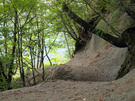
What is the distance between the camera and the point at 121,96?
3773mm

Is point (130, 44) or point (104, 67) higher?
point (130, 44)

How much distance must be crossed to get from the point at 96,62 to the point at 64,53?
1530cm

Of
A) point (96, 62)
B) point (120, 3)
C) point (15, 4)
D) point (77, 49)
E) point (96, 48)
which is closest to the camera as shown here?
point (120, 3)

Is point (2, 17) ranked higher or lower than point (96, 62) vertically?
higher

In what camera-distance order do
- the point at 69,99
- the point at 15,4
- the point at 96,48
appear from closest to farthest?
the point at 69,99
the point at 15,4
the point at 96,48

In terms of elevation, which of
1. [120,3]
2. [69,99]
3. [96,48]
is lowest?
[69,99]

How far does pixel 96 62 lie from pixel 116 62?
220 cm

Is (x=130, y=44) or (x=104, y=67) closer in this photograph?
(x=130, y=44)

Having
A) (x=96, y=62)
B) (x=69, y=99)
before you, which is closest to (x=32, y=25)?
(x=96, y=62)

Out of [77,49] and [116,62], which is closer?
[116,62]

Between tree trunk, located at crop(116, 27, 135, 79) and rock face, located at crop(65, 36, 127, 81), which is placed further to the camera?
rock face, located at crop(65, 36, 127, 81)

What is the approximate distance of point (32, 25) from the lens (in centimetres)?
→ 996

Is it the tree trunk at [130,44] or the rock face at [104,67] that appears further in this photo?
the rock face at [104,67]

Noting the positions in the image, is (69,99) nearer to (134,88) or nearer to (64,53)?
(134,88)
